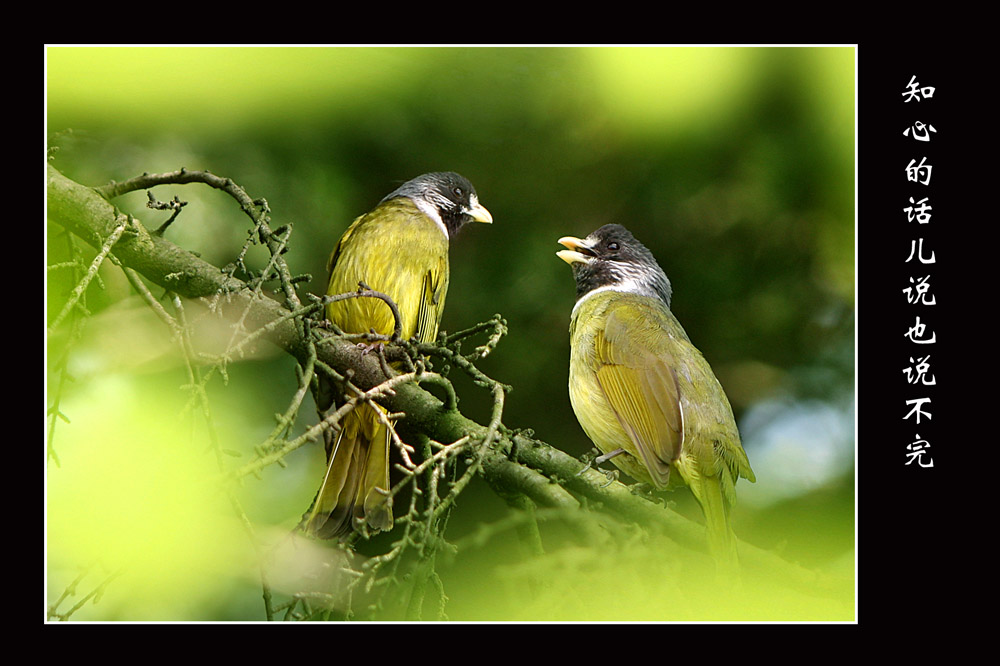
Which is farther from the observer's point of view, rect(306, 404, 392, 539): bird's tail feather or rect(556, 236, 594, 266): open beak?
rect(556, 236, 594, 266): open beak

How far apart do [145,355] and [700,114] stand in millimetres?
2210

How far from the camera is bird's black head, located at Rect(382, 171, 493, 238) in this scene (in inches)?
149

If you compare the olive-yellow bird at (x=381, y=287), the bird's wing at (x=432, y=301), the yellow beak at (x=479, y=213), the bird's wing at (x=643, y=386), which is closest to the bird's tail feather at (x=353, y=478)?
the olive-yellow bird at (x=381, y=287)

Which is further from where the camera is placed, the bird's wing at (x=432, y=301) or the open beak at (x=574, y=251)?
the open beak at (x=574, y=251)

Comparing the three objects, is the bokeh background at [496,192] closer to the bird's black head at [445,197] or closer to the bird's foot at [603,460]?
the bird's black head at [445,197]

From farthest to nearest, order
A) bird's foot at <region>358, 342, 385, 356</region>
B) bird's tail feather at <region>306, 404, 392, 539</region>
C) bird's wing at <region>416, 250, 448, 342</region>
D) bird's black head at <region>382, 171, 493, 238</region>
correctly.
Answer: bird's black head at <region>382, 171, 493, 238</region> → bird's wing at <region>416, 250, 448, 342</region> → bird's tail feather at <region>306, 404, 392, 539</region> → bird's foot at <region>358, 342, 385, 356</region>

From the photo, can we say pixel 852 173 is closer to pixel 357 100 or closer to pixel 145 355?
pixel 357 100

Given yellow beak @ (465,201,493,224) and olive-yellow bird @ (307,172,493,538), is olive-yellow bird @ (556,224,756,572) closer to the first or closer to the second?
yellow beak @ (465,201,493,224)

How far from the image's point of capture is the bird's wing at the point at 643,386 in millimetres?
3225

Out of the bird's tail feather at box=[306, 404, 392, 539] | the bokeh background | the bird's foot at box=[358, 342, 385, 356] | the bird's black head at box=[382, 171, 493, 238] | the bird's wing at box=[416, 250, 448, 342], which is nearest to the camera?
the bird's foot at box=[358, 342, 385, 356]

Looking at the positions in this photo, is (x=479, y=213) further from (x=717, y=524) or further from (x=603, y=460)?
(x=717, y=524)

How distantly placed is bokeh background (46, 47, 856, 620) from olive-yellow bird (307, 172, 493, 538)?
0.35ft

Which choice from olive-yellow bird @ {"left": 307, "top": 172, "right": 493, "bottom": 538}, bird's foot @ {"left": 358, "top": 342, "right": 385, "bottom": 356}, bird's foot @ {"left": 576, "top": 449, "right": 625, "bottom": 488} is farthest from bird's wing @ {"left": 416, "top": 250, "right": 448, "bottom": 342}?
bird's foot @ {"left": 576, "top": 449, "right": 625, "bottom": 488}
